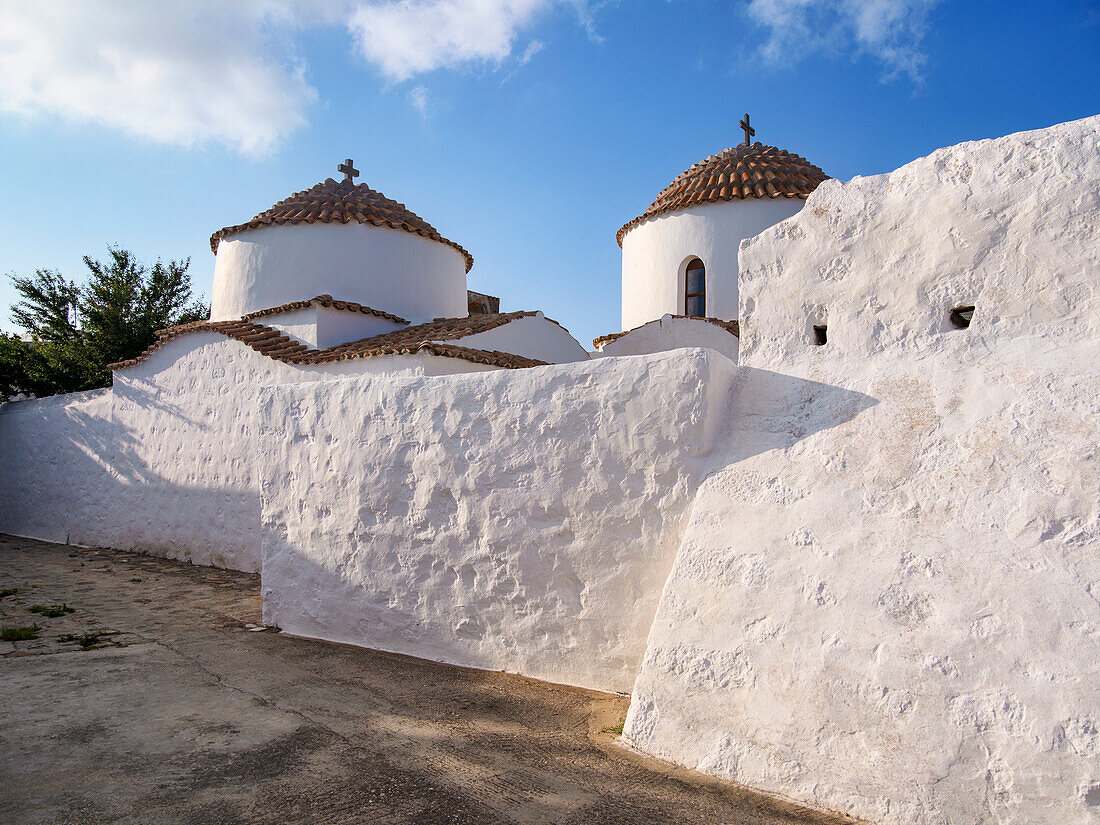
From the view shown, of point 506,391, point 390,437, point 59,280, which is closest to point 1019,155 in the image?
point 506,391

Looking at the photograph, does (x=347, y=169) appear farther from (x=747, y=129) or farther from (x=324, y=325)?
(x=747, y=129)

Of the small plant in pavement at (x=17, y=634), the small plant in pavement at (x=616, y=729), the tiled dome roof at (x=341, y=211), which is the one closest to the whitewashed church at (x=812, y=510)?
the small plant in pavement at (x=616, y=729)

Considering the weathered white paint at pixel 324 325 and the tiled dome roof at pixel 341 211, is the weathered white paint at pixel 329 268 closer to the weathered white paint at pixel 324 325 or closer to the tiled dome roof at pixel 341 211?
the tiled dome roof at pixel 341 211

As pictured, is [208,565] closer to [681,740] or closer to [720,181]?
[681,740]

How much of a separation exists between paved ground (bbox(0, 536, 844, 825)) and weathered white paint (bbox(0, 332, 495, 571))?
369 centimetres

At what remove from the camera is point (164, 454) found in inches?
419

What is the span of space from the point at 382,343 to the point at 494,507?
5.31 m

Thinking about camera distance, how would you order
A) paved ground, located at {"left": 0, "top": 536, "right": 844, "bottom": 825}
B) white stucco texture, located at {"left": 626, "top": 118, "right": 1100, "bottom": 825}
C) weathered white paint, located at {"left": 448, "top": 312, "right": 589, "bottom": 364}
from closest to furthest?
1. white stucco texture, located at {"left": 626, "top": 118, "right": 1100, "bottom": 825}
2. paved ground, located at {"left": 0, "top": 536, "right": 844, "bottom": 825}
3. weathered white paint, located at {"left": 448, "top": 312, "right": 589, "bottom": 364}

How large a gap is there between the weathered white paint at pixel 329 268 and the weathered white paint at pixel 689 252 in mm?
3299

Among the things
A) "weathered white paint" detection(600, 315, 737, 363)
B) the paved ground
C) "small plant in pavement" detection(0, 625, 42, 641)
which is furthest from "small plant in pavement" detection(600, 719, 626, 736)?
"weathered white paint" detection(600, 315, 737, 363)

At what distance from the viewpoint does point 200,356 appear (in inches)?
409

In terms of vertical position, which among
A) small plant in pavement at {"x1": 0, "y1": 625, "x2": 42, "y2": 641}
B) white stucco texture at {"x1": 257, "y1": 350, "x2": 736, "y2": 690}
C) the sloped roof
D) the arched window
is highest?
the arched window

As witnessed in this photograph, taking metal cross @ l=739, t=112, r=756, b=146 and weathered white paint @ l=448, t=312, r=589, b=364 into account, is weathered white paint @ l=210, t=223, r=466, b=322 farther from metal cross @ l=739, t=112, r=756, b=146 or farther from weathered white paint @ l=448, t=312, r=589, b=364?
metal cross @ l=739, t=112, r=756, b=146

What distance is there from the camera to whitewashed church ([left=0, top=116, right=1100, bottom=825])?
2812 millimetres
